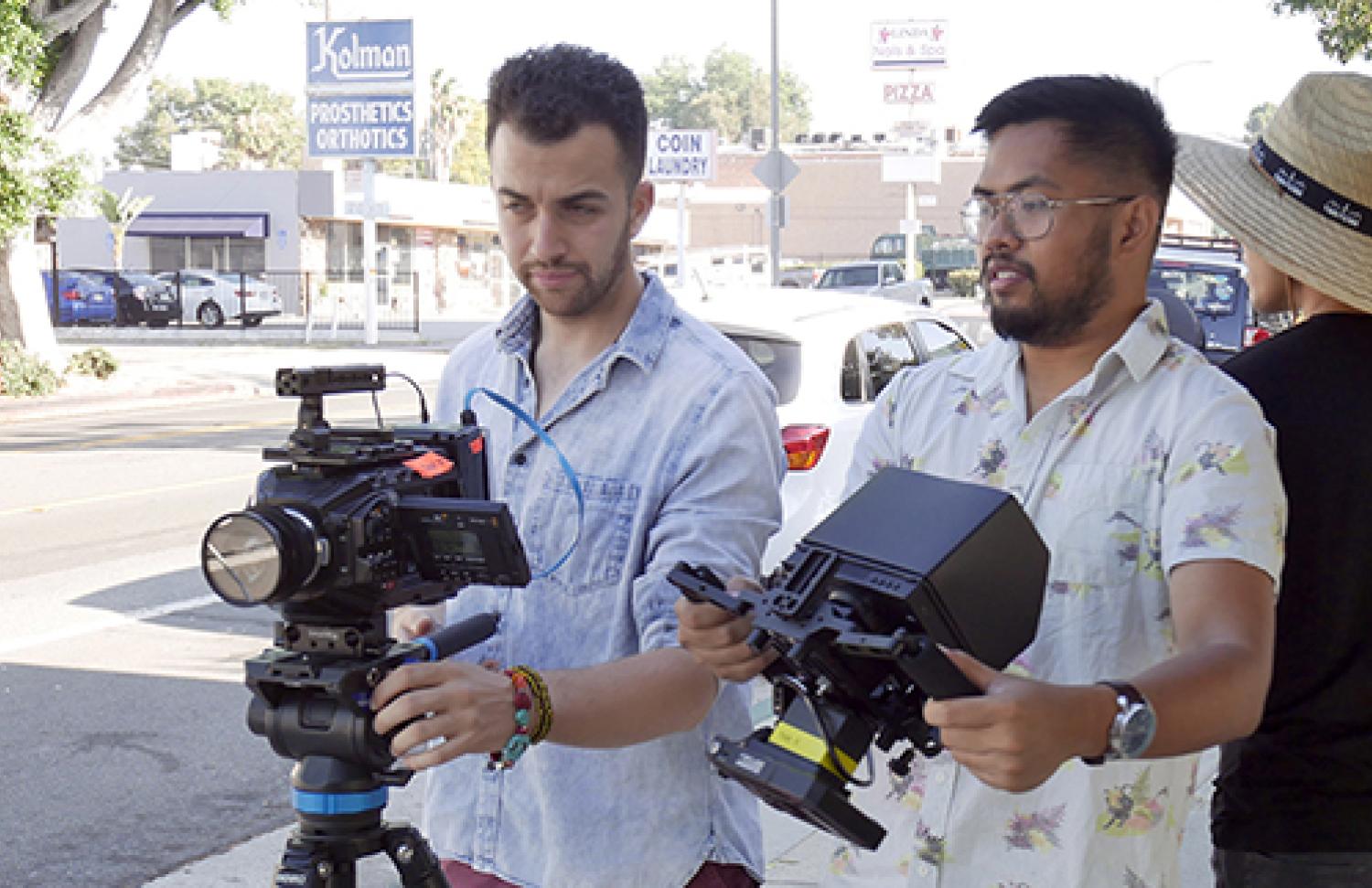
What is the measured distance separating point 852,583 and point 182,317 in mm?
37585

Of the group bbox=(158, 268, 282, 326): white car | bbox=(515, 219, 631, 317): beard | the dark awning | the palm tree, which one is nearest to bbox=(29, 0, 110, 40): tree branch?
bbox=(158, 268, 282, 326): white car

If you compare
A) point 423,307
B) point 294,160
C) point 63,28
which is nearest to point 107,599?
point 63,28

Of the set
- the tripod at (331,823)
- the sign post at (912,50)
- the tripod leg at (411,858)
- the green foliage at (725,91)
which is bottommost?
the tripod leg at (411,858)

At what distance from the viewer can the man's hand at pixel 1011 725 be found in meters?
1.43

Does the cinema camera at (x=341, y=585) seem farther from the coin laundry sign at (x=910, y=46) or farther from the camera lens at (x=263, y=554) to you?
the coin laundry sign at (x=910, y=46)

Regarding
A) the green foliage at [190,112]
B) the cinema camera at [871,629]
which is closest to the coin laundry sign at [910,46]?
the green foliage at [190,112]

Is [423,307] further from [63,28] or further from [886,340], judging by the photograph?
[886,340]

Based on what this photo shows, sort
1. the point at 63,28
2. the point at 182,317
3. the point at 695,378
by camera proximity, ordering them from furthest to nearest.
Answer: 1. the point at 182,317
2. the point at 63,28
3. the point at 695,378

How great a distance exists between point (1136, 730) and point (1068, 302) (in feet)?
2.38

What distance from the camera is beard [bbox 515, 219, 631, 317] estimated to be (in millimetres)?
2281

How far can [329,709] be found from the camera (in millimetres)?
1822

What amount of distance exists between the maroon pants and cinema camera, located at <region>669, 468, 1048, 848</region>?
0.65 m

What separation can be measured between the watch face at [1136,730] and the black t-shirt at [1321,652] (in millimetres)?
704

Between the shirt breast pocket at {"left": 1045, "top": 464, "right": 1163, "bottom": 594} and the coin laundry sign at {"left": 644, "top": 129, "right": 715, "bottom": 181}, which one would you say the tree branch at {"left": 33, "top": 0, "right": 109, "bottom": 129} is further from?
the shirt breast pocket at {"left": 1045, "top": 464, "right": 1163, "bottom": 594}
